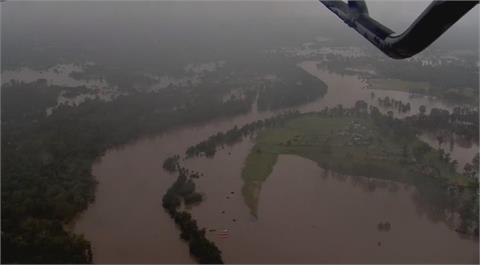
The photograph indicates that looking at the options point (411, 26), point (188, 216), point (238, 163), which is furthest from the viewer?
point (238, 163)

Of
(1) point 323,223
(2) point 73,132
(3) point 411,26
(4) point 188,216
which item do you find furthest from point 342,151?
(3) point 411,26

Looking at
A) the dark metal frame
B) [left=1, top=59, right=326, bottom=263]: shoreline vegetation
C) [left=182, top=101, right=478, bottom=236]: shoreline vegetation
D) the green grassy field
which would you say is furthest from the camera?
the green grassy field

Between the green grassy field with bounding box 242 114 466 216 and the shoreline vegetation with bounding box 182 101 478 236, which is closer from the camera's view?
the shoreline vegetation with bounding box 182 101 478 236

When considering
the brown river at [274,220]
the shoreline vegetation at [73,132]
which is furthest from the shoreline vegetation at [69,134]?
the brown river at [274,220]

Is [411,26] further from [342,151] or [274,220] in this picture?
[342,151]

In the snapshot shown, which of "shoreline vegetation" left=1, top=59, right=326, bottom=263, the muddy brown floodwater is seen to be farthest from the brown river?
"shoreline vegetation" left=1, top=59, right=326, bottom=263

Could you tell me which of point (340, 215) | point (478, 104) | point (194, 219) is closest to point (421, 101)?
point (478, 104)

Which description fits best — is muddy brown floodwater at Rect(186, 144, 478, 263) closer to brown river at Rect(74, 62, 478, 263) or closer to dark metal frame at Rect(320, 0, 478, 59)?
brown river at Rect(74, 62, 478, 263)
